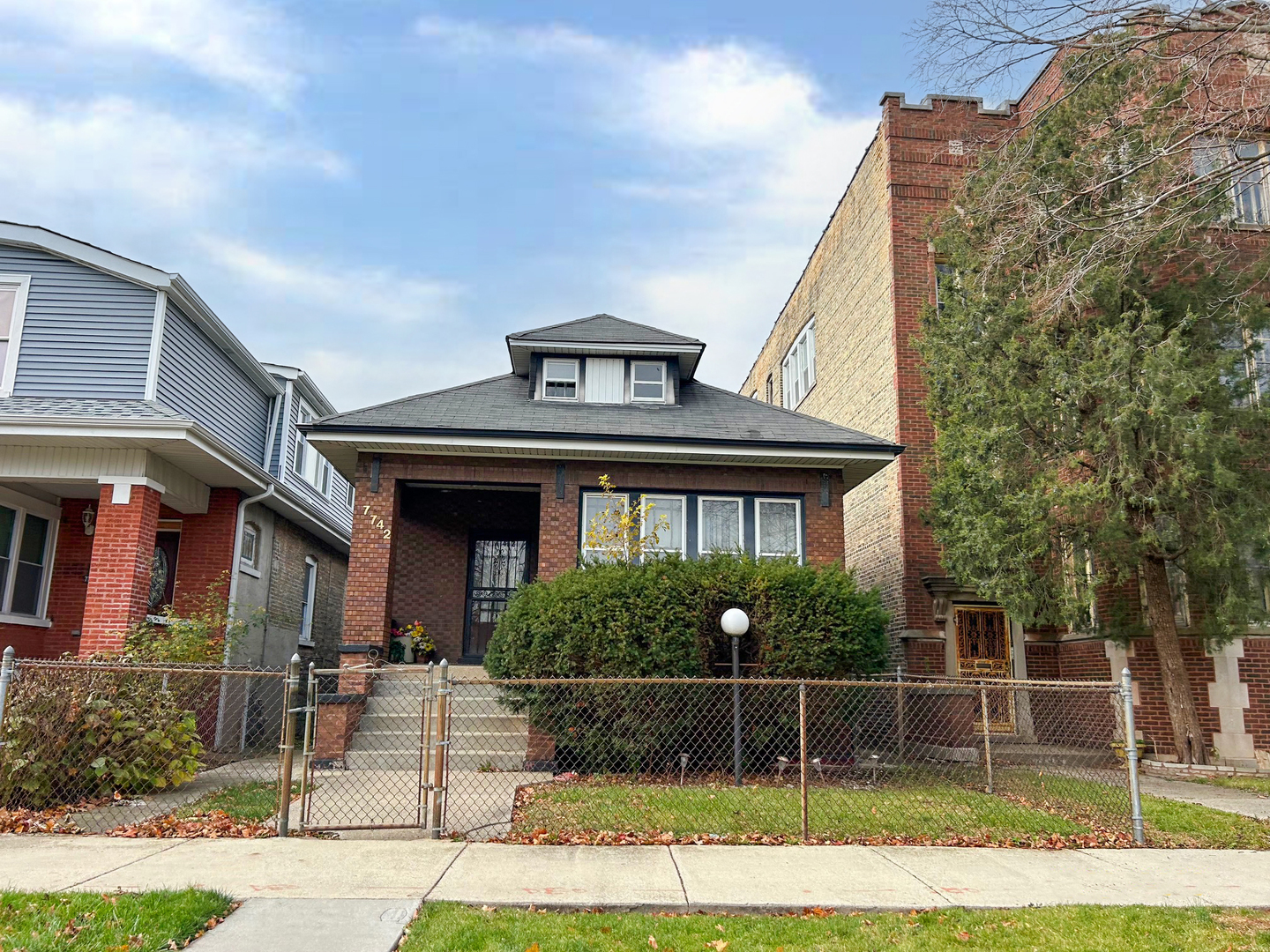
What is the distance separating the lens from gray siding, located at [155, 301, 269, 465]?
13477 mm

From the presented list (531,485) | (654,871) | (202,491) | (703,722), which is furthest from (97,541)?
(654,871)

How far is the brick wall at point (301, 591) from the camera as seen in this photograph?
1642cm

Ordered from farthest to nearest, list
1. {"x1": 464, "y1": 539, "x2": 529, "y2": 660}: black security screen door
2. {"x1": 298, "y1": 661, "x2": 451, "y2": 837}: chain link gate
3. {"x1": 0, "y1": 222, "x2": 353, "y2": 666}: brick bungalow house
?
{"x1": 464, "y1": 539, "x2": 529, "y2": 660}: black security screen door < {"x1": 0, "y1": 222, "x2": 353, "y2": 666}: brick bungalow house < {"x1": 298, "y1": 661, "x2": 451, "y2": 837}: chain link gate

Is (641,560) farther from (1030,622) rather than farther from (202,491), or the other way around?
(202,491)

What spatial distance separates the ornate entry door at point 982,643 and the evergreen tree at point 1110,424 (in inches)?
80.7

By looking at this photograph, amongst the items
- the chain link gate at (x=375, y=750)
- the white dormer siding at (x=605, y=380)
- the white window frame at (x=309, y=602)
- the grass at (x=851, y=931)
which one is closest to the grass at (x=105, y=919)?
the grass at (x=851, y=931)

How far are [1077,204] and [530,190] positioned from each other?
1032 cm

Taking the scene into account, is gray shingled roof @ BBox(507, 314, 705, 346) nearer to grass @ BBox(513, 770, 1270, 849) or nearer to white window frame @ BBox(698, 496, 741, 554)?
white window frame @ BBox(698, 496, 741, 554)

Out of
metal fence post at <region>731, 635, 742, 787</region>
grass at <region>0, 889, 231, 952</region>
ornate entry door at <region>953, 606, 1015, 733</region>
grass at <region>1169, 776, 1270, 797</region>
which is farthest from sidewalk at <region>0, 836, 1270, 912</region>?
ornate entry door at <region>953, 606, 1015, 733</region>

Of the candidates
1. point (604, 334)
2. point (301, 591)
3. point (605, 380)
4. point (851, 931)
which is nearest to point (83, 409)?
point (301, 591)

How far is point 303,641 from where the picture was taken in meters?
18.3

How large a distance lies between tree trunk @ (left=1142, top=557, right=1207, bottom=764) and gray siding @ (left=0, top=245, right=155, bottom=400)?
48.3ft

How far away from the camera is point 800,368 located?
2339 cm

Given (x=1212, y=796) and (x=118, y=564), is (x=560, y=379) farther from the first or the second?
(x=1212, y=796)
